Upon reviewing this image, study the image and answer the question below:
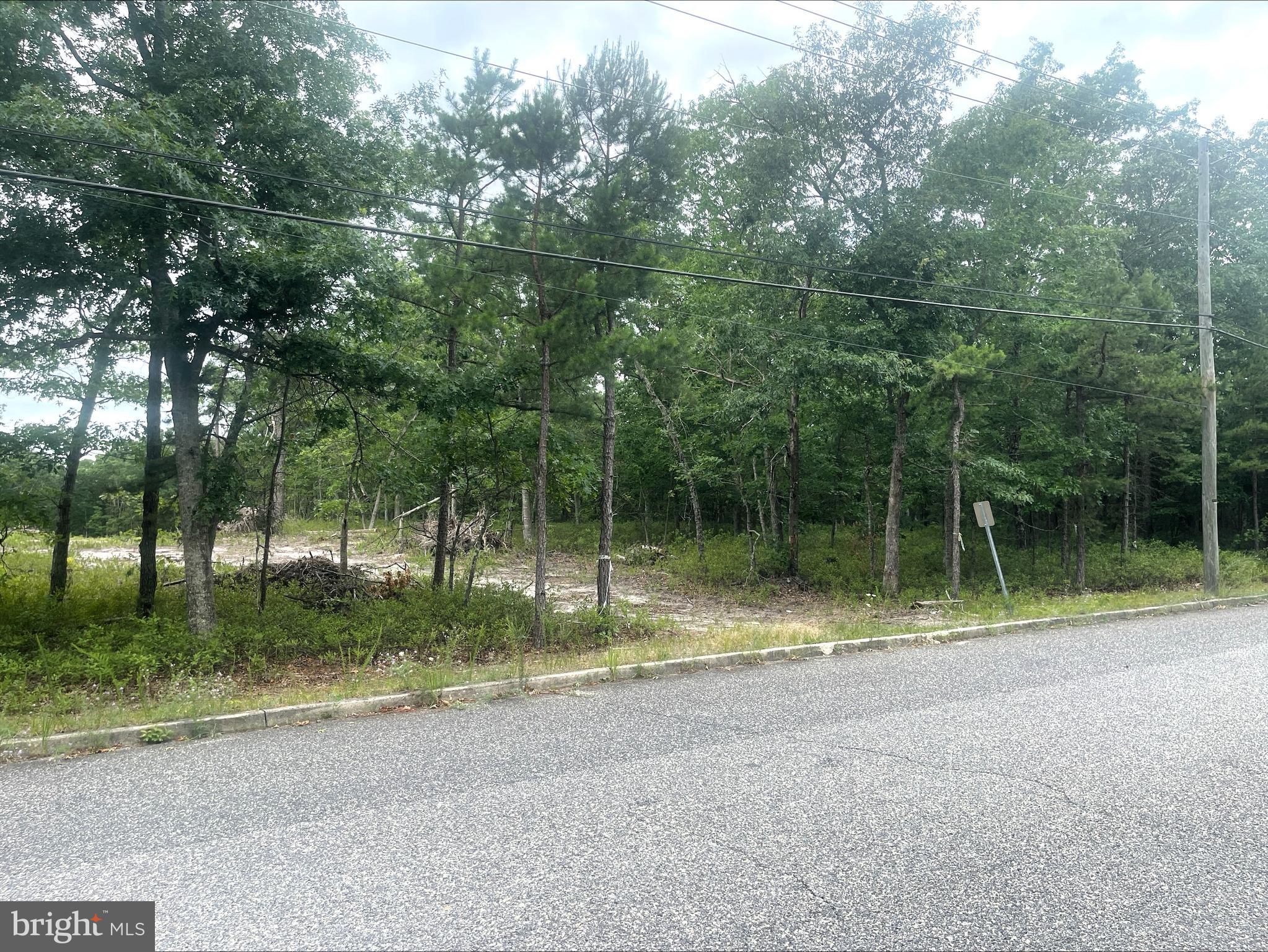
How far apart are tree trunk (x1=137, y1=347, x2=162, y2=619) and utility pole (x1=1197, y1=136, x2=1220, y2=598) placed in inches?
786

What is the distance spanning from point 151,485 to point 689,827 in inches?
397

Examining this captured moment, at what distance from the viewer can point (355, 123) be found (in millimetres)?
10219

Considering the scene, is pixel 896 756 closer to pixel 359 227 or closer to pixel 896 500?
pixel 359 227

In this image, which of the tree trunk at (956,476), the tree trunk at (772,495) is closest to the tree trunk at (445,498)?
the tree trunk at (772,495)

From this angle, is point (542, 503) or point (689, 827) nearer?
point (689, 827)

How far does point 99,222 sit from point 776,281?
13600 mm

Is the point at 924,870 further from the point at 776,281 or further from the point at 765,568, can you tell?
the point at 765,568

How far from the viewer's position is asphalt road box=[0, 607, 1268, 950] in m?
2.97

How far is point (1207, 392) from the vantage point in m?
15.9

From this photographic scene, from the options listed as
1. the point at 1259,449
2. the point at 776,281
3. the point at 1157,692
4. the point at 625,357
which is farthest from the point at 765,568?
the point at 1259,449

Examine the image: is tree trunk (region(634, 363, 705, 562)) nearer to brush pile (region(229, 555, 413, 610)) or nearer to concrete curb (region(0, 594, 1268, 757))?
brush pile (region(229, 555, 413, 610))

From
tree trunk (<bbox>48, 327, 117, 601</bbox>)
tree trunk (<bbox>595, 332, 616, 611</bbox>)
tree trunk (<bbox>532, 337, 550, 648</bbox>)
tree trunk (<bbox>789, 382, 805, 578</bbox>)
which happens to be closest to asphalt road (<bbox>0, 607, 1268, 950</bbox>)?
tree trunk (<bbox>532, 337, 550, 648</bbox>)

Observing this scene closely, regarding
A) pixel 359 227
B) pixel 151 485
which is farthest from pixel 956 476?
pixel 151 485

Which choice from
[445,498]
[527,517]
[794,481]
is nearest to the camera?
[445,498]
